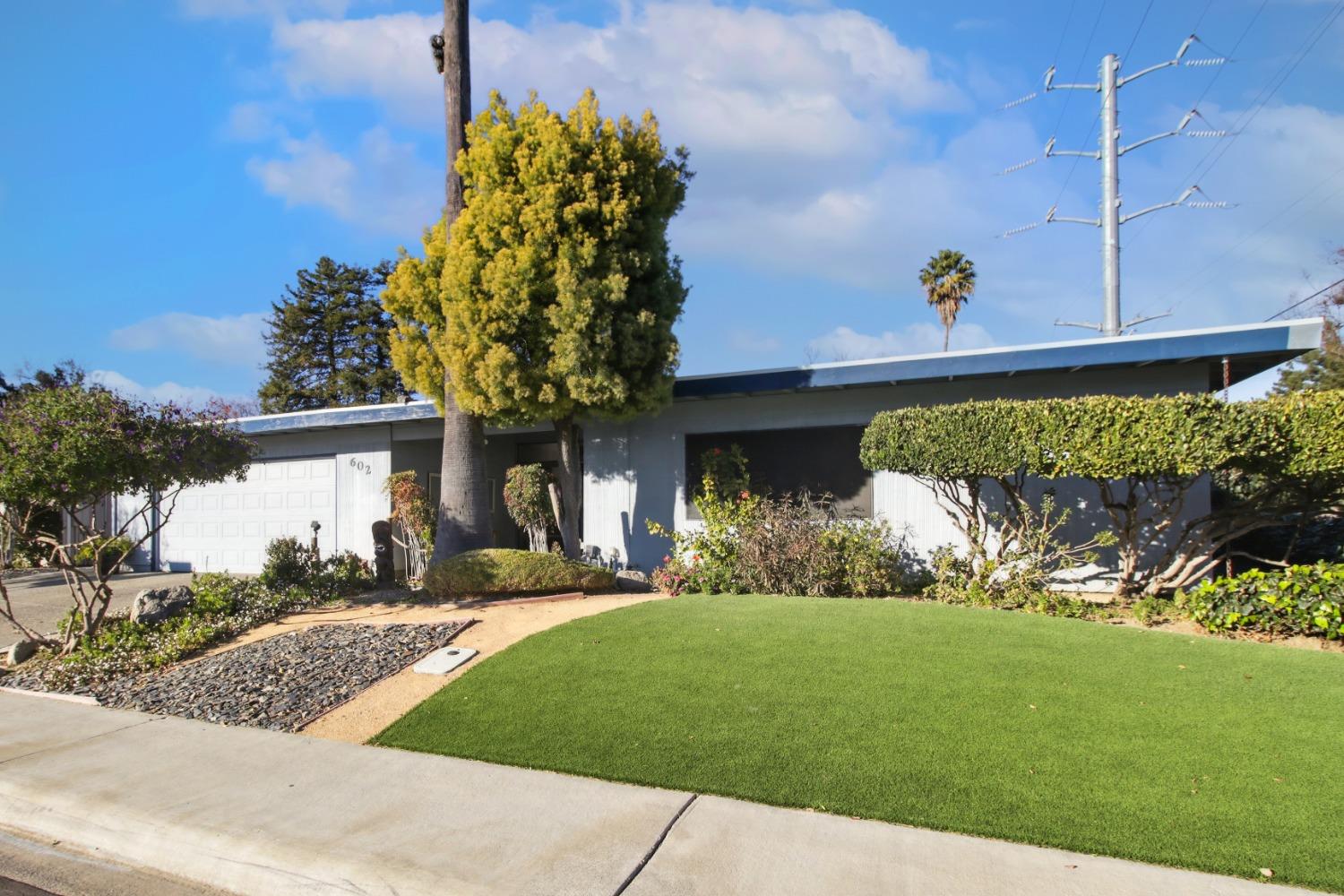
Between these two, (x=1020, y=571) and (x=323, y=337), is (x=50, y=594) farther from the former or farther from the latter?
(x=323, y=337)

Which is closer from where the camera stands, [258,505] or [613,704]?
[613,704]

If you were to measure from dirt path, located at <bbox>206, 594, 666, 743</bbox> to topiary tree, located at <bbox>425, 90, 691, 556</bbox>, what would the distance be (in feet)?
9.75

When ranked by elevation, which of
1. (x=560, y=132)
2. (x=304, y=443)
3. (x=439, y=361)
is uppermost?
(x=560, y=132)

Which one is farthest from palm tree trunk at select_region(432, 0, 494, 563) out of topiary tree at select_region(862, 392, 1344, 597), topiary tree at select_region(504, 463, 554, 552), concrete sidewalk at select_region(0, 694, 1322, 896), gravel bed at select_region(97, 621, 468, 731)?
concrete sidewalk at select_region(0, 694, 1322, 896)

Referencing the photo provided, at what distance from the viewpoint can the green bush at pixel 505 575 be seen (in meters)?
10.2

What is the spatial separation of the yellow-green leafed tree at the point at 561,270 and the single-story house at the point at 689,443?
1431 mm

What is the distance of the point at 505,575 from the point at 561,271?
3997 mm

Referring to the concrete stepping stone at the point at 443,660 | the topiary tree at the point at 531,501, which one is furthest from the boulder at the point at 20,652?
the topiary tree at the point at 531,501

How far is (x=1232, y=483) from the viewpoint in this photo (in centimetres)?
1127

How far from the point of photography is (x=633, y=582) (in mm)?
11359

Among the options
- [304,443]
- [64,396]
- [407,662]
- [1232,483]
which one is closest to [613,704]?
[407,662]

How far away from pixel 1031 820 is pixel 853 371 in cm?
779

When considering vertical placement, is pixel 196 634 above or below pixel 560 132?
below

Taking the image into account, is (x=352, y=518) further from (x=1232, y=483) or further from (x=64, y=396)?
(x=1232, y=483)
